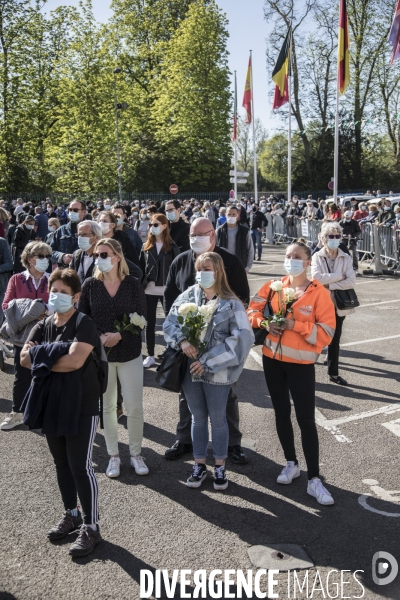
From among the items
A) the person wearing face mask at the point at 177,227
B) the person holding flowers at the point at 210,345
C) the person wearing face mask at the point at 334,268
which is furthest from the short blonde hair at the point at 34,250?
the person wearing face mask at the point at 334,268

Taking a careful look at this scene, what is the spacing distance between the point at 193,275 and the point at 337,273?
2593mm

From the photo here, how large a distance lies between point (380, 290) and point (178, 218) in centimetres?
758

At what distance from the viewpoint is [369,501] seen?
4840 mm

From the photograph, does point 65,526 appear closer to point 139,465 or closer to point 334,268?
point 139,465

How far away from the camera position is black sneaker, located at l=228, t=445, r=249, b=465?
5.59 m

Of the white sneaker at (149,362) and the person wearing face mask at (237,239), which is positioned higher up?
the person wearing face mask at (237,239)

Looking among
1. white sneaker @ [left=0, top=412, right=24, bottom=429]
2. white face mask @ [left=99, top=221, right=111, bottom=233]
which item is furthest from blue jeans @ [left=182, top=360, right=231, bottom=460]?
white face mask @ [left=99, top=221, right=111, bottom=233]

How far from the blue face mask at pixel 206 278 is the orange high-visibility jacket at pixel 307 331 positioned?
590 millimetres

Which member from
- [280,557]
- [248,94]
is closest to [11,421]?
[280,557]

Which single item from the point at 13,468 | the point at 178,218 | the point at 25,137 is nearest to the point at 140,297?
the point at 13,468

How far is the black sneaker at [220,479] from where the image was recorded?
16.7 feet

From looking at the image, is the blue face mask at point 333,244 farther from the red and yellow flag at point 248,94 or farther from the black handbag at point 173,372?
the red and yellow flag at point 248,94

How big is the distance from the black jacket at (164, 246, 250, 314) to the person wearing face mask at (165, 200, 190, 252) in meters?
2.77

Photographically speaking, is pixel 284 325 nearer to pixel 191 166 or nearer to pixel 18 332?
pixel 18 332
